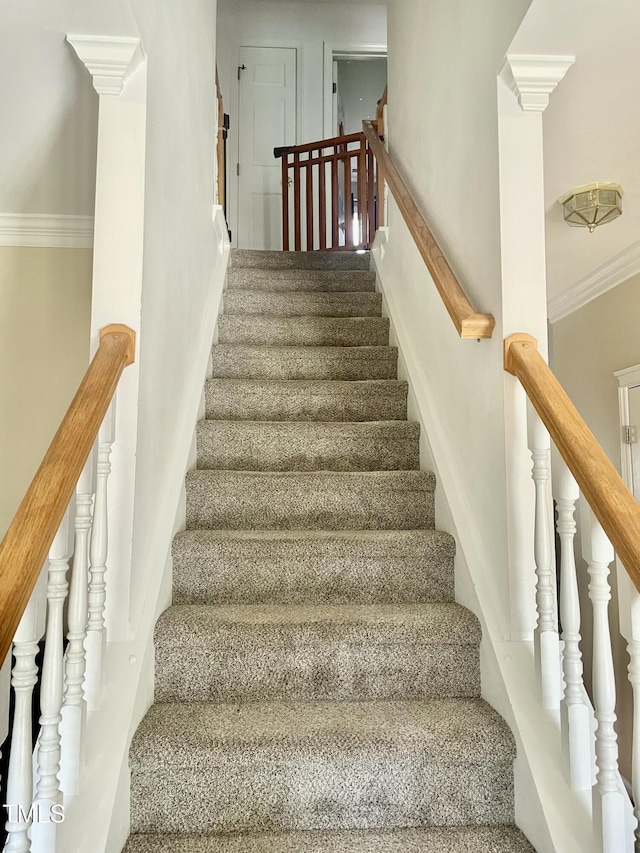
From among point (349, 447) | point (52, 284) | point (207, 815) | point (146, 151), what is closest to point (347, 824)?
point (207, 815)

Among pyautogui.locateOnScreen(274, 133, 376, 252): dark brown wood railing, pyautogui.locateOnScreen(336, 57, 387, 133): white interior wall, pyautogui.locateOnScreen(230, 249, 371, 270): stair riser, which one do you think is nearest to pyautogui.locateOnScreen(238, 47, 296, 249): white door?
pyautogui.locateOnScreen(274, 133, 376, 252): dark brown wood railing

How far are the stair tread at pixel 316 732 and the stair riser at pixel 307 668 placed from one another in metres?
0.06

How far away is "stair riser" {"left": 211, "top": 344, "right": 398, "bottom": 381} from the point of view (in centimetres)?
263

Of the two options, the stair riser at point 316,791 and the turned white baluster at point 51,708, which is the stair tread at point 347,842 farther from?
the turned white baluster at point 51,708

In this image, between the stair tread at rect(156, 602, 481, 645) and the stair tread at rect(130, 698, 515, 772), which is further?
the stair tread at rect(156, 602, 481, 645)

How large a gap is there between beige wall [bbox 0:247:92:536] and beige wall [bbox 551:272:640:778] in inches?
111

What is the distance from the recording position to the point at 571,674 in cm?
118

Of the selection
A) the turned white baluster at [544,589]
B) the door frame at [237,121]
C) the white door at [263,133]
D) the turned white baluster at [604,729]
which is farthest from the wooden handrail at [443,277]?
the door frame at [237,121]

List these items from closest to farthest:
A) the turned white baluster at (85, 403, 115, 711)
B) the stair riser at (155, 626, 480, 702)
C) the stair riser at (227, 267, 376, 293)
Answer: the turned white baluster at (85, 403, 115, 711) < the stair riser at (155, 626, 480, 702) < the stair riser at (227, 267, 376, 293)

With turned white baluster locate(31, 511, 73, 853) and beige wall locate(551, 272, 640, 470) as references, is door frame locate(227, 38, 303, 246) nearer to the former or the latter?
beige wall locate(551, 272, 640, 470)

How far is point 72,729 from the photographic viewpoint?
1.09m

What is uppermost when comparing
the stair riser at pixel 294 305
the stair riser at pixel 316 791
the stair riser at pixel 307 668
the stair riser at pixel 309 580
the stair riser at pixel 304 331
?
the stair riser at pixel 294 305

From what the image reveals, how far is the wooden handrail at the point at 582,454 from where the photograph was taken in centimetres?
100

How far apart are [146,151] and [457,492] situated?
4.29 ft
